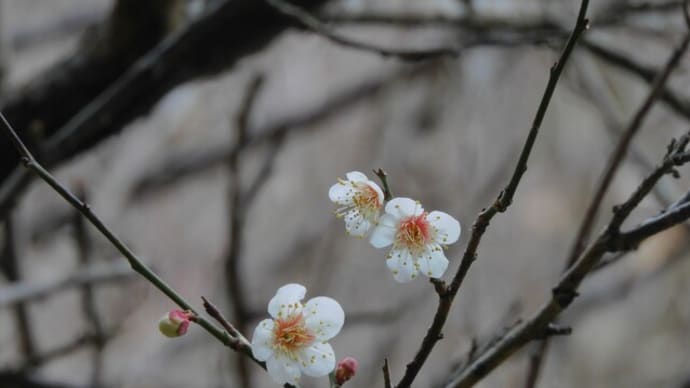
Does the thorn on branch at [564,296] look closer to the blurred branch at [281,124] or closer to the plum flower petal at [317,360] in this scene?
the plum flower petal at [317,360]

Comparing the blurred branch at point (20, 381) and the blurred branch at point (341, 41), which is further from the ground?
the blurred branch at point (341, 41)

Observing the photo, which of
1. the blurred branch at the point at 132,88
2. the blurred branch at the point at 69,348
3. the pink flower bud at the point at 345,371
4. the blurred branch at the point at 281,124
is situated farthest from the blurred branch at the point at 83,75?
the blurred branch at the point at 281,124

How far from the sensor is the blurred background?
1.63 metres

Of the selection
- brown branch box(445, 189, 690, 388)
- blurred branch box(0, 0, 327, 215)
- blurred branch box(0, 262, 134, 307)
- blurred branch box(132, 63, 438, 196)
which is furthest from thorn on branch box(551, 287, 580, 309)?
blurred branch box(132, 63, 438, 196)

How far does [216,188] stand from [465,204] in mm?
1096

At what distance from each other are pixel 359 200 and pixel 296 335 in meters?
0.08

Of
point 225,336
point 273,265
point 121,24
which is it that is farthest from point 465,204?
point 225,336

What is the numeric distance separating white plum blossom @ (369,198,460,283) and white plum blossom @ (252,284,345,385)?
4cm

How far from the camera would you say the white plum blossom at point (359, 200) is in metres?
0.46

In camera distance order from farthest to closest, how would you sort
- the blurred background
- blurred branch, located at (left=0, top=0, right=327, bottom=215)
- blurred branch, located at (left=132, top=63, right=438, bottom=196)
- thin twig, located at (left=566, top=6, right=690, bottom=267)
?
blurred branch, located at (left=132, top=63, right=438, bottom=196) < the blurred background < blurred branch, located at (left=0, top=0, right=327, bottom=215) < thin twig, located at (left=566, top=6, right=690, bottom=267)

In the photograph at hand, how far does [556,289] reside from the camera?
0.47 meters

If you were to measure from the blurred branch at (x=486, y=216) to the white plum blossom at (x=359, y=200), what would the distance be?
0.06m

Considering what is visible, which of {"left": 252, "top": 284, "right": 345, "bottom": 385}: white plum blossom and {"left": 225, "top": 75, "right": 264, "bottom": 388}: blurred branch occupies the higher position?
{"left": 225, "top": 75, "right": 264, "bottom": 388}: blurred branch

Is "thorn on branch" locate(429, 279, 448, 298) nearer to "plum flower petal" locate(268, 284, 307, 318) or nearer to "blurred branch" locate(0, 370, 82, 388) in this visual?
"plum flower petal" locate(268, 284, 307, 318)
